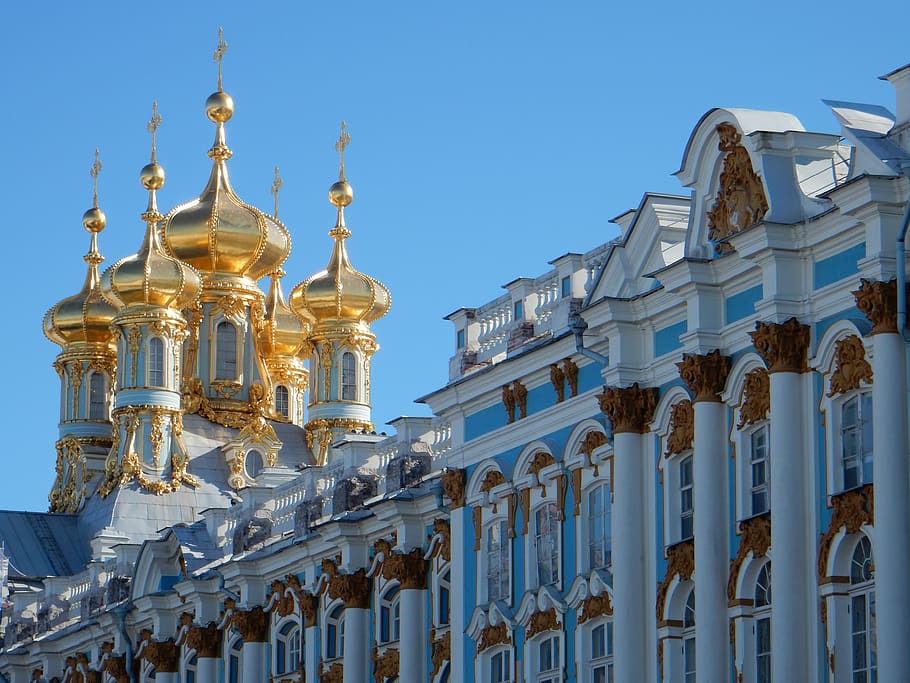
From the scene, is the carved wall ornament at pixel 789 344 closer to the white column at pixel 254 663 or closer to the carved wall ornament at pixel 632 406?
the carved wall ornament at pixel 632 406

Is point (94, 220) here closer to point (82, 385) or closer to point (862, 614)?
point (82, 385)

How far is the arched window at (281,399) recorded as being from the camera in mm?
72312

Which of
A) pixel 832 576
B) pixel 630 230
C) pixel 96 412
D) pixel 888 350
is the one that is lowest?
pixel 832 576

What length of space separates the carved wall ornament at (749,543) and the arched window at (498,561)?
6.65 metres

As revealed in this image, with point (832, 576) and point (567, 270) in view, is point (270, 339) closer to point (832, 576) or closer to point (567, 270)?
point (567, 270)

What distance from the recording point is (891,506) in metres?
28.7

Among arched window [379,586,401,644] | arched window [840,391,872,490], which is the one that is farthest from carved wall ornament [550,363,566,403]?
arched window [379,586,401,644]

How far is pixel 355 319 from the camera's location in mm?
70812

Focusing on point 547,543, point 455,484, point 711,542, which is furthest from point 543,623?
point 711,542

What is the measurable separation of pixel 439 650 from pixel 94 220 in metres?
36.9

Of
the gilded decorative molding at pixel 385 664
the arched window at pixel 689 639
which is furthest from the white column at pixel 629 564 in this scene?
the gilded decorative molding at pixel 385 664

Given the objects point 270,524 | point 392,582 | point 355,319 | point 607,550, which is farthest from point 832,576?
point 355,319

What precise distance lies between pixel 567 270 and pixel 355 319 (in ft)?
110

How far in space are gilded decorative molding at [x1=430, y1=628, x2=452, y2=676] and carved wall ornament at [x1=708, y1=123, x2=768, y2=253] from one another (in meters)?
10.5
